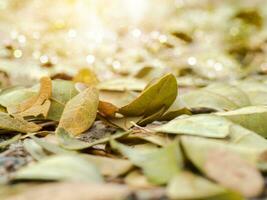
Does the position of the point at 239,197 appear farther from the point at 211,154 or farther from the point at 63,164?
the point at 63,164

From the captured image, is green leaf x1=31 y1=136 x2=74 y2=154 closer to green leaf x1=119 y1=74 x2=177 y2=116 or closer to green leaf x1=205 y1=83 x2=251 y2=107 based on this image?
green leaf x1=119 y1=74 x2=177 y2=116

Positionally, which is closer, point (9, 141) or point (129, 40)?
point (9, 141)

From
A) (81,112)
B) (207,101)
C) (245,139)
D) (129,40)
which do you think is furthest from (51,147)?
(129,40)

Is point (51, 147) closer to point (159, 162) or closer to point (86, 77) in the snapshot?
point (159, 162)

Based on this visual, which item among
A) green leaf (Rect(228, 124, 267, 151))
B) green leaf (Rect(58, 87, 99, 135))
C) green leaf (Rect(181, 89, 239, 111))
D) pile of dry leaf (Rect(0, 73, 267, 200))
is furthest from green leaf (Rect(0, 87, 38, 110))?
green leaf (Rect(228, 124, 267, 151))

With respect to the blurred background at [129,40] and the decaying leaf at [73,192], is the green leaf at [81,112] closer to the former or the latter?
the decaying leaf at [73,192]

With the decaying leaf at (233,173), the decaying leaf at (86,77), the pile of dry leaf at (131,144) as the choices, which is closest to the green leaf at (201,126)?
the pile of dry leaf at (131,144)

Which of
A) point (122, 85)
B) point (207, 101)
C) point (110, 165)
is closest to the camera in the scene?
point (110, 165)

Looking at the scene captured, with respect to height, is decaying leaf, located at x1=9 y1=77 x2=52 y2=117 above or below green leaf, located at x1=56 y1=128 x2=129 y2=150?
above
